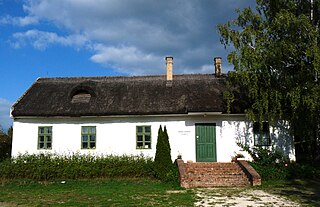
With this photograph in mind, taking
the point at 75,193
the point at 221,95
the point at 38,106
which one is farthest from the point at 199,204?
the point at 38,106

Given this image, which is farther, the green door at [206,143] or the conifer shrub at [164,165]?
the green door at [206,143]

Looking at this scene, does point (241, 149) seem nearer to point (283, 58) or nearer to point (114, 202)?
point (283, 58)

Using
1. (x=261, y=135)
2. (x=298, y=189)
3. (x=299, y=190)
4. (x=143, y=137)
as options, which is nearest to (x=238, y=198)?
(x=299, y=190)

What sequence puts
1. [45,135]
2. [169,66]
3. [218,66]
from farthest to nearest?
[218,66] → [169,66] → [45,135]

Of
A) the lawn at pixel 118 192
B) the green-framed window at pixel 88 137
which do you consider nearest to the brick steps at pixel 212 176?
the lawn at pixel 118 192

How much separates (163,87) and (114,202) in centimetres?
1089

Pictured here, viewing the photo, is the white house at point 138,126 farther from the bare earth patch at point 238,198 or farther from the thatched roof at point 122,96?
the bare earth patch at point 238,198

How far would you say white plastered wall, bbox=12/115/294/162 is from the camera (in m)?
17.7

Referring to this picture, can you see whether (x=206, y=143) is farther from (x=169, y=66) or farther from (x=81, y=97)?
(x=81, y=97)

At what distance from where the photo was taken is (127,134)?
18.0 m

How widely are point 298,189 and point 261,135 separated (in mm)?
5578

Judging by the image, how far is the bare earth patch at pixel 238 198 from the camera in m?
9.76

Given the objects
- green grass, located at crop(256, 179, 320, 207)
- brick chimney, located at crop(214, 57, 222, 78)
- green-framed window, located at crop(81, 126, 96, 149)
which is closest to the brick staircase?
green grass, located at crop(256, 179, 320, 207)

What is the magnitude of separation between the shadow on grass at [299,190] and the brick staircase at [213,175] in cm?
125
